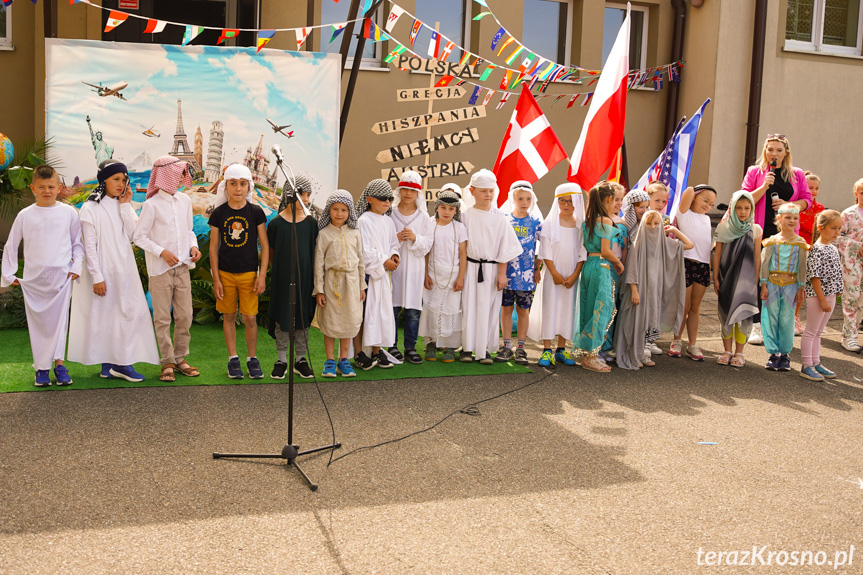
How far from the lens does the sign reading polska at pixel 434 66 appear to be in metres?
9.77

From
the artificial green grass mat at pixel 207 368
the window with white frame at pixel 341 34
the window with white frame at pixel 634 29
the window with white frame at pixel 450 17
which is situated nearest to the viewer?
the artificial green grass mat at pixel 207 368

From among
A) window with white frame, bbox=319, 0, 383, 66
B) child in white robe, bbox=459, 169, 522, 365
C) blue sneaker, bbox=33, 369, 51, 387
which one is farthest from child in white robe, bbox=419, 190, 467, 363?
window with white frame, bbox=319, 0, 383, 66

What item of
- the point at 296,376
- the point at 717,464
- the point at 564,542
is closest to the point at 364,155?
the point at 296,376

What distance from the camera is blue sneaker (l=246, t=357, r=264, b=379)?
21.6ft

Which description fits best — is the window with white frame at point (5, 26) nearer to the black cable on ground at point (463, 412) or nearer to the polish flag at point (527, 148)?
the polish flag at point (527, 148)

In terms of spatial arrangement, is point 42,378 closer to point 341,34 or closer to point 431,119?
point 431,119

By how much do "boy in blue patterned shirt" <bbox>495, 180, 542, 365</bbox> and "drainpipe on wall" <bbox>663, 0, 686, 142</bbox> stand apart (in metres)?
6.45

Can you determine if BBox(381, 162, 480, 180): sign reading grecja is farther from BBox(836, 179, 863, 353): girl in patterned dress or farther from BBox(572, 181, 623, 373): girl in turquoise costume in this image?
BBox(836, 179, 863, 353): girl in patterned dress

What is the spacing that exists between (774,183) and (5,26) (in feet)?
32.0

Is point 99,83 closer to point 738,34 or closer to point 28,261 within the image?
point 28,261

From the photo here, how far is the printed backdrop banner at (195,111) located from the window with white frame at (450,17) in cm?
358

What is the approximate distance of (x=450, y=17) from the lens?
1260 cm

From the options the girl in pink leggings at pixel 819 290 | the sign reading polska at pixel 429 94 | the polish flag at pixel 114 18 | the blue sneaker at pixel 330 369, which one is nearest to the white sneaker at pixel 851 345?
the girl in pink leggings at pixel 819 290

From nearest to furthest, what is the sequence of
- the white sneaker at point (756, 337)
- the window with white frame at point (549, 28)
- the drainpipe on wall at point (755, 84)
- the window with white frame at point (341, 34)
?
the white sneaker at point (756, 337) < the window with white frame at point (341, 34) < the drainpipe on wall at point (755, 84) < the window with white frame at point (549, 28)
